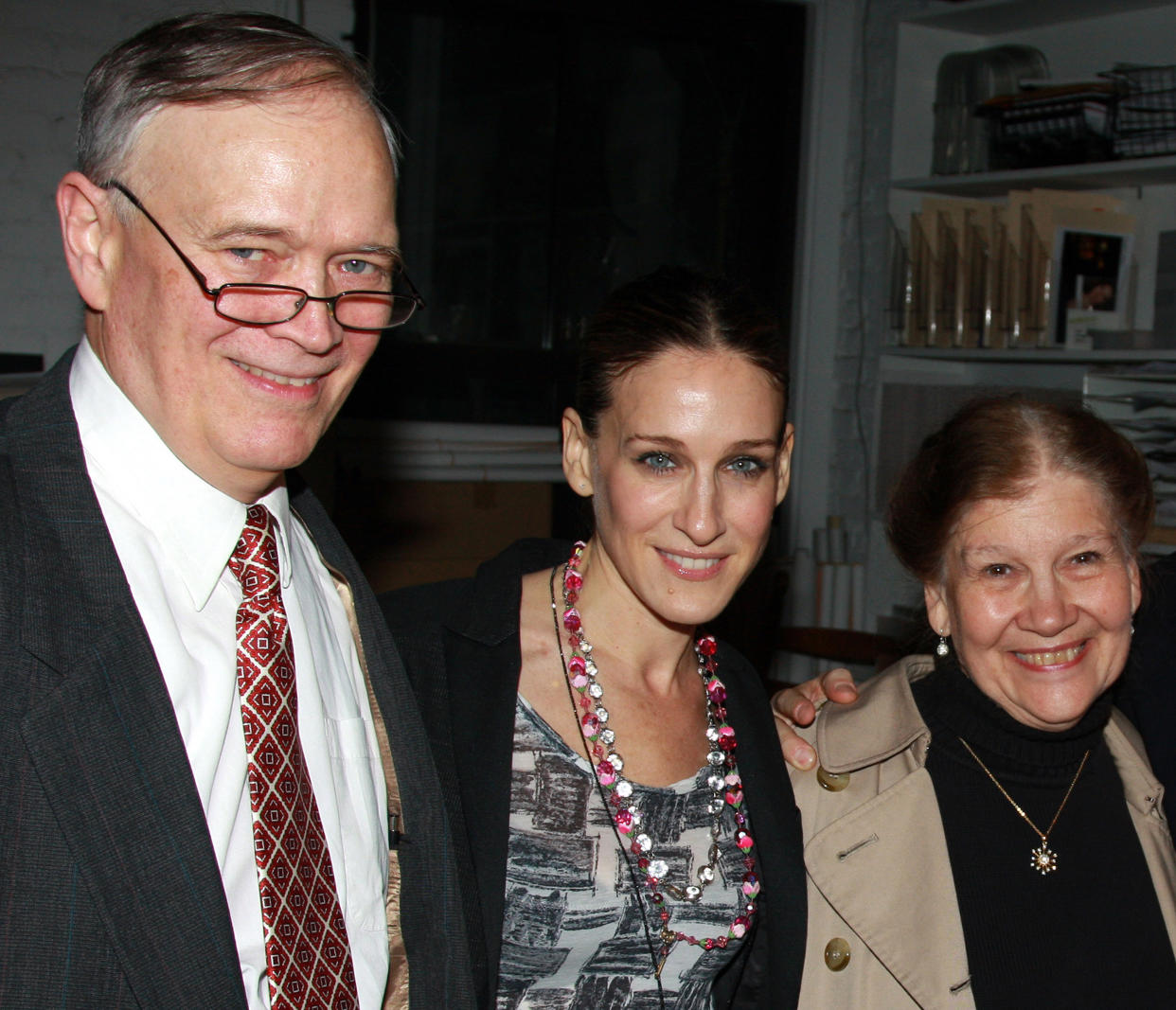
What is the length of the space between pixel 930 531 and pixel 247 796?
1.11 metres

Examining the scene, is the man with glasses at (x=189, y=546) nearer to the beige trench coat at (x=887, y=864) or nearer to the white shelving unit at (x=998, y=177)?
the beige trench coat at (x=887, y=864)

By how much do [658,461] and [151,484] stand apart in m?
0.72

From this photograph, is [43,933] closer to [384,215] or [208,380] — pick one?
[208,380]

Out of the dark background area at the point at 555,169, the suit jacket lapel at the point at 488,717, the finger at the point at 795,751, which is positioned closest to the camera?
the suit jacket lapel at the point at 488,717

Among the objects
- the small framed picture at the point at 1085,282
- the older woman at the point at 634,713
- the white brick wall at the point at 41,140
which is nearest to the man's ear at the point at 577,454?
the older woman at the point at 634,713

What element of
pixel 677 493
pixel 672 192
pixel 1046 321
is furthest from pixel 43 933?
pixel 672 192

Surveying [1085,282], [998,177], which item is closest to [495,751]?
[1085,282]

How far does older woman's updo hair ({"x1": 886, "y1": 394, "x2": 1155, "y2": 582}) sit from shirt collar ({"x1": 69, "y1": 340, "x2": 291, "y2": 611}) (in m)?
1.08

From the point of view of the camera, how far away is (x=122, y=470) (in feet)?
3.69

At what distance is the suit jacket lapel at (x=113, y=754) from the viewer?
982 mm

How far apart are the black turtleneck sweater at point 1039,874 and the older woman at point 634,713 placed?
261 millimetres

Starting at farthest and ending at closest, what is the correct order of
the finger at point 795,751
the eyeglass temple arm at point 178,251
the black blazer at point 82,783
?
the finger at point 795,751, the eyeglass temple arm at point 178,251, the black blazer at point 82,783

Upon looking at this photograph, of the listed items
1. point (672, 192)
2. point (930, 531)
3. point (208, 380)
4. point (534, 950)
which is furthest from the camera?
point (672, 192)

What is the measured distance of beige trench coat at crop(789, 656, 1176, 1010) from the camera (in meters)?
1.66
